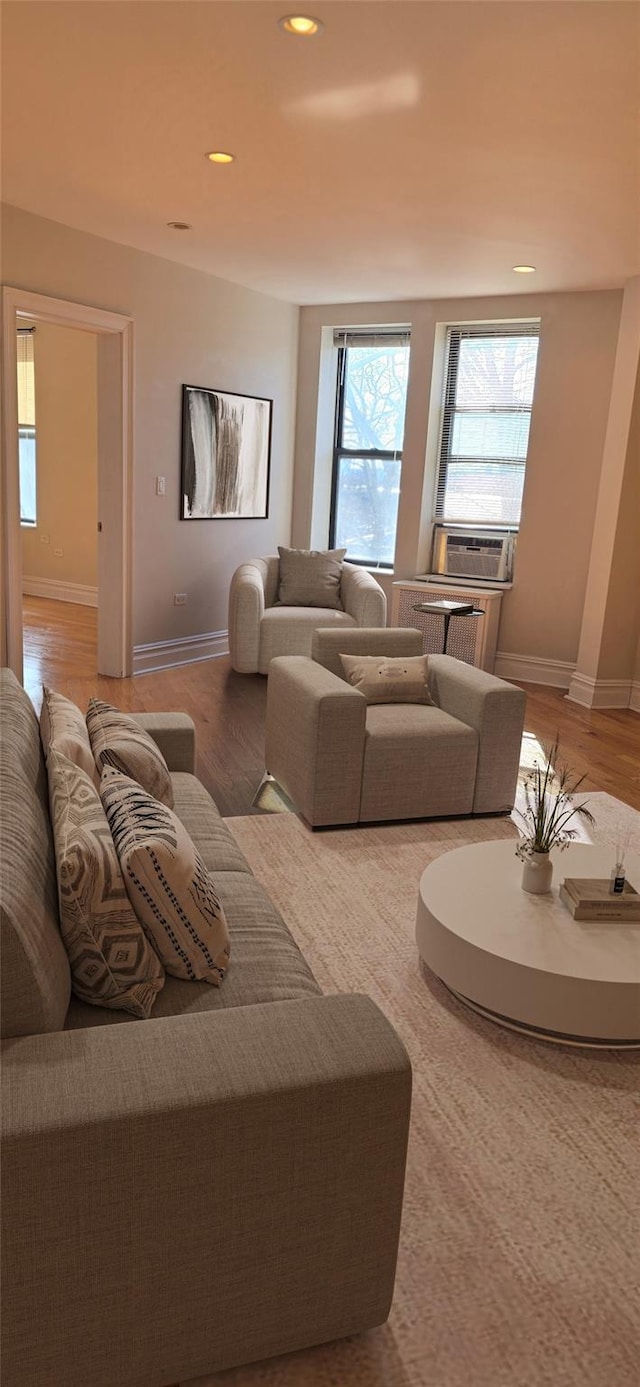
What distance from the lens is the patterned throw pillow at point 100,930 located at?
1.50 m

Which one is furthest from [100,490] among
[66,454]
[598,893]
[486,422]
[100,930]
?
[100,930]

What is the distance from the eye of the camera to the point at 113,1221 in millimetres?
1216

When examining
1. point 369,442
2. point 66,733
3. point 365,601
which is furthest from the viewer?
point 369,442

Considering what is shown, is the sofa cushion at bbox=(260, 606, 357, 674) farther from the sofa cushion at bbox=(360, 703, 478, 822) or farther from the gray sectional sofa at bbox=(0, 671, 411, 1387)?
the gray sectional sofa at bbox=(0, 671, 411, 1387)

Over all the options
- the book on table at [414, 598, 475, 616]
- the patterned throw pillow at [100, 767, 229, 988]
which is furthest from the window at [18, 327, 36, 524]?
the patterned throw pillow at [100, 767, 229, 988]

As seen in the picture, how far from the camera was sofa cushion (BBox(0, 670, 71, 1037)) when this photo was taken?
1.30 metres

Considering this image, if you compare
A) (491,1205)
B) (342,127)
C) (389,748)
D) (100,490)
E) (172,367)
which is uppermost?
(342,127)

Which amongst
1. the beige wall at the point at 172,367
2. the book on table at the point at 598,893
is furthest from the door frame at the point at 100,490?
the book on table at the point at 598,893

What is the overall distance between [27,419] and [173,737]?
23.2 ft

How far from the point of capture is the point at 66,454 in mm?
8641

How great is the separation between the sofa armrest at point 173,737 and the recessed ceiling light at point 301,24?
2032 millimetres

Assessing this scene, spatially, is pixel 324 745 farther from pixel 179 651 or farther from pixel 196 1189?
pixel 179 651

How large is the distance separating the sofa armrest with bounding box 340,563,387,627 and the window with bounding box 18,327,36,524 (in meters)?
3.81

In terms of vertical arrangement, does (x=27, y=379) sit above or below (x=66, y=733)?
above
